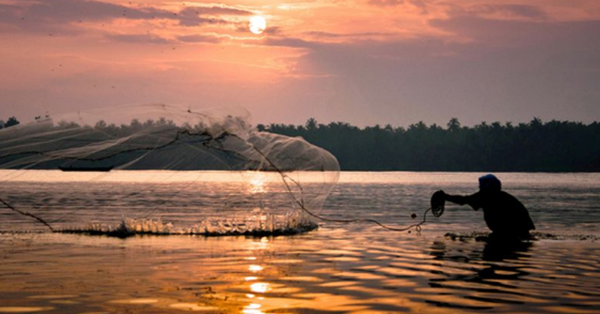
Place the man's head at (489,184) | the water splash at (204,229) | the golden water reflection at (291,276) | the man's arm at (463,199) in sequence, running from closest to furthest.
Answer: the golden water reflection at (291,276), the man's arm at (463,199), the man's head at (489,184), the water splash at (204,229)

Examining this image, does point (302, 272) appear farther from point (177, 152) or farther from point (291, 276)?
point (177, 152)

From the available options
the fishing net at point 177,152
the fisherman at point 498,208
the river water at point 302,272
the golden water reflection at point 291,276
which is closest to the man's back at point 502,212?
the fisherman at point 498,208

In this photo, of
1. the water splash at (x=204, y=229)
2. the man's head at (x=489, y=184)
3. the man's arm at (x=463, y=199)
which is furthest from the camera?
the water splash at (x=204, y=229)

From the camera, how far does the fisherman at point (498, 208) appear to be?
22516mm

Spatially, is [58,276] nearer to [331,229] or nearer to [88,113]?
[88,113]

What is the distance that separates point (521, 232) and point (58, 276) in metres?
12.3

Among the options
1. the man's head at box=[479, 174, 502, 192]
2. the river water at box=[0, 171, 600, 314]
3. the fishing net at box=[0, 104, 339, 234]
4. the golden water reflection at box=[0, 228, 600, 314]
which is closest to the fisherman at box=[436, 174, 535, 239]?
the man's head at box=[479, 174, 502, 192]

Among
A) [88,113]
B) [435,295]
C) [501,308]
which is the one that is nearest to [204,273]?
[435,295]

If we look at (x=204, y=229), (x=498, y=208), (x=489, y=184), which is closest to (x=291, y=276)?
(x=489, y=184)

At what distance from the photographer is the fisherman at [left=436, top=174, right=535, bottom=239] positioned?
22.5 m

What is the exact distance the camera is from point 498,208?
2298cm

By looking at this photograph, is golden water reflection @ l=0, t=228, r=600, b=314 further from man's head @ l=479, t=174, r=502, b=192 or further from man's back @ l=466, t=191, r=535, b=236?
man's head @ l=479, t=174, r=502, b=192

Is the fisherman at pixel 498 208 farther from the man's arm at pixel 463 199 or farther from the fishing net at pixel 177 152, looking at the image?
the fishing net at pixel 177 152

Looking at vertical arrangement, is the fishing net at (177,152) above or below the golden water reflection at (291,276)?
above
